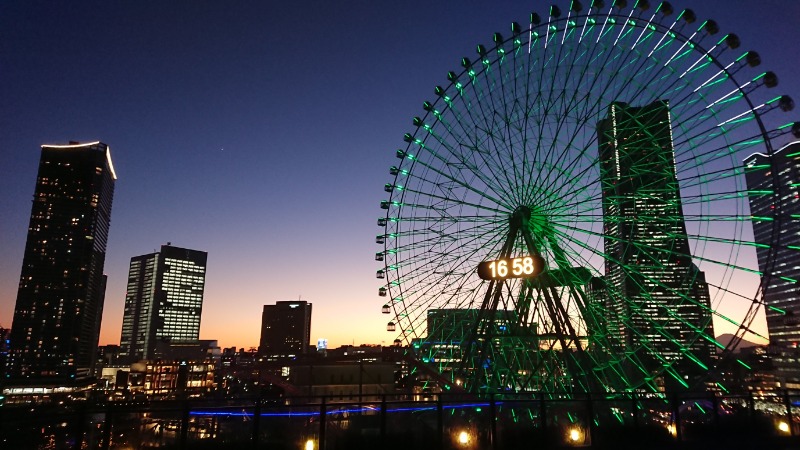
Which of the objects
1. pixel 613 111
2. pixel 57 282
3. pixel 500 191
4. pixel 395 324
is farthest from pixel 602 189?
pixel 57 282

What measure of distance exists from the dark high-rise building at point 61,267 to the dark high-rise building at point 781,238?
170 m

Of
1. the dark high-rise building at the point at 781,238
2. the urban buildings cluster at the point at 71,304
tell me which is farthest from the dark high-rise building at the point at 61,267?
the dark high-rise building at the point at 781,238

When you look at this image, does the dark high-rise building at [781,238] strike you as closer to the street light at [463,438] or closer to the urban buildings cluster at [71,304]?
the street light at [463,438]

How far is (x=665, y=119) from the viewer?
18641 mm

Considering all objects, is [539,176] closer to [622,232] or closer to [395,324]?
[622,232]

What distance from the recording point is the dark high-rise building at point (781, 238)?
16.2 m

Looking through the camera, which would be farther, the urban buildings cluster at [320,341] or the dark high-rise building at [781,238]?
the urban buildings cluster at [320,341]

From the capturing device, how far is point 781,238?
158 meters

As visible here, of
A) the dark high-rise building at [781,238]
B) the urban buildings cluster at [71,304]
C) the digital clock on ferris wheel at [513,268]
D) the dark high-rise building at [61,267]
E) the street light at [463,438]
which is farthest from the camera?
the dark high-rise building at [61,267]

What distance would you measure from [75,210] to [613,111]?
7606 inches

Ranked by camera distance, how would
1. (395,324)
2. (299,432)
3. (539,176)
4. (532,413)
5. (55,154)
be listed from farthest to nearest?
(55,154), (395,324), (539,176), (532,413), (299,432)

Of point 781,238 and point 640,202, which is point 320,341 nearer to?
point 781,238

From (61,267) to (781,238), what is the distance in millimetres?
227341

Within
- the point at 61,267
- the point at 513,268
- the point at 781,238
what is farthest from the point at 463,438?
the point at 61,267
